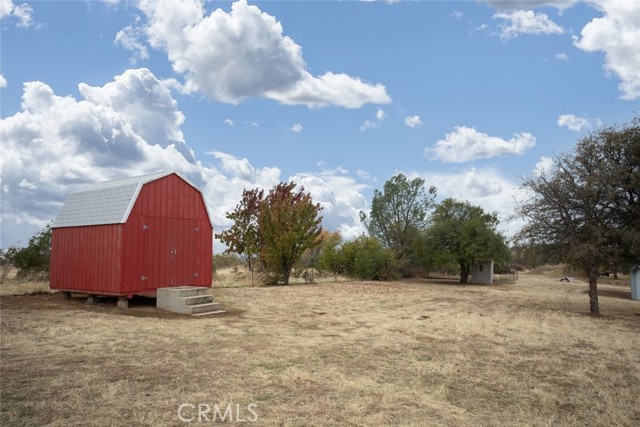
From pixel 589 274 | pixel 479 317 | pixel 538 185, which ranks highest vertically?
pixel 538 185

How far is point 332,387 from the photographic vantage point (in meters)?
6.51

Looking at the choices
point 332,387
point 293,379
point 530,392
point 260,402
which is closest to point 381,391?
point 332,387

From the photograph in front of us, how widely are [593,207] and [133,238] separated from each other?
1668 centimetres

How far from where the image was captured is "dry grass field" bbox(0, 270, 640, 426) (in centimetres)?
552

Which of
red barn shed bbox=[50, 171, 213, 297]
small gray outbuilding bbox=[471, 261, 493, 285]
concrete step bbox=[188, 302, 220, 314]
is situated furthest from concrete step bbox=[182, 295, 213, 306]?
small gray outbuilding bbox=[471, 261, 493, 285]

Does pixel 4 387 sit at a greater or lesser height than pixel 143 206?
lesser

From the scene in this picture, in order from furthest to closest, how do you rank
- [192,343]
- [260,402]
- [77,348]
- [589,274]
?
[589,274] → [192,343] → [77,348] → [260,402]

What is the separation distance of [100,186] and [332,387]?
14.5 m

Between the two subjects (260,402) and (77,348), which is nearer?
(260,402)

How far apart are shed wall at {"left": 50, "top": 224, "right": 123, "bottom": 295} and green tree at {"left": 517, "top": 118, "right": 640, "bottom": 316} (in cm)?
1519

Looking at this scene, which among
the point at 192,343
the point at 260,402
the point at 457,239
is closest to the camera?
the point at 260,402

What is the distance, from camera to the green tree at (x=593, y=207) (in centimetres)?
1602

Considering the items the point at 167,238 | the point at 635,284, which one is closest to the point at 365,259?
the point at 635,284

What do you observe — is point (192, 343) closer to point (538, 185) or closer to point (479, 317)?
point (479, 317)
